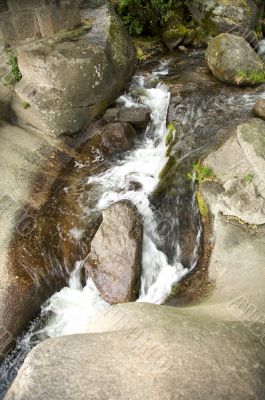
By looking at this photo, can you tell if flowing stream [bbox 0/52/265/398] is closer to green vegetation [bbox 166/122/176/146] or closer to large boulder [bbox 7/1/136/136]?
green vegetation [bbox 166/122/176/146]

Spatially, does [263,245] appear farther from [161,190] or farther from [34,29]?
[34,29]

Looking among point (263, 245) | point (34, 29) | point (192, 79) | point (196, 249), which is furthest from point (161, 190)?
point (34, 29)

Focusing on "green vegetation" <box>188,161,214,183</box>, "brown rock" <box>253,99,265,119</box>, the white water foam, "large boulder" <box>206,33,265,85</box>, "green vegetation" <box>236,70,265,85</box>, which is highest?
"large boulder" <box>206,33,265,85</box>

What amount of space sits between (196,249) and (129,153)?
3.11 meters

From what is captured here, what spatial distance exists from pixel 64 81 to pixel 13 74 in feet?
3.66

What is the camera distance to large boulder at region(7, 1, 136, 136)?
800 cm

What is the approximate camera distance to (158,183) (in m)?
7.25

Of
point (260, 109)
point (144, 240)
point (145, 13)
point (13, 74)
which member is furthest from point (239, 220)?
point (145, 13)

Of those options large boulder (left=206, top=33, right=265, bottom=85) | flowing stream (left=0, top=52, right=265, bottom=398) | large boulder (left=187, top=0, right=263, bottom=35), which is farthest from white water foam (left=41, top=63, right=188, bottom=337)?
large boulder (left=187, top=0, right=263, bottom=35)

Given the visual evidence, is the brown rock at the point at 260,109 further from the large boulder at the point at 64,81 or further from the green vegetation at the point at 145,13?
the green vegetation at the point at 145,13

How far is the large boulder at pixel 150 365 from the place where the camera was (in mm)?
3090

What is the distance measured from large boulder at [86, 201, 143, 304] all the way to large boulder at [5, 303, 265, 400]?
2291 mm

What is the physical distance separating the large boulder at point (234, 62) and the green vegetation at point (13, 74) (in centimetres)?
480

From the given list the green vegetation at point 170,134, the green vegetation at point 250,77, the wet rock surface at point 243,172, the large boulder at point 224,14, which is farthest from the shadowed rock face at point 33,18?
the wet rock surface at point 243,172
